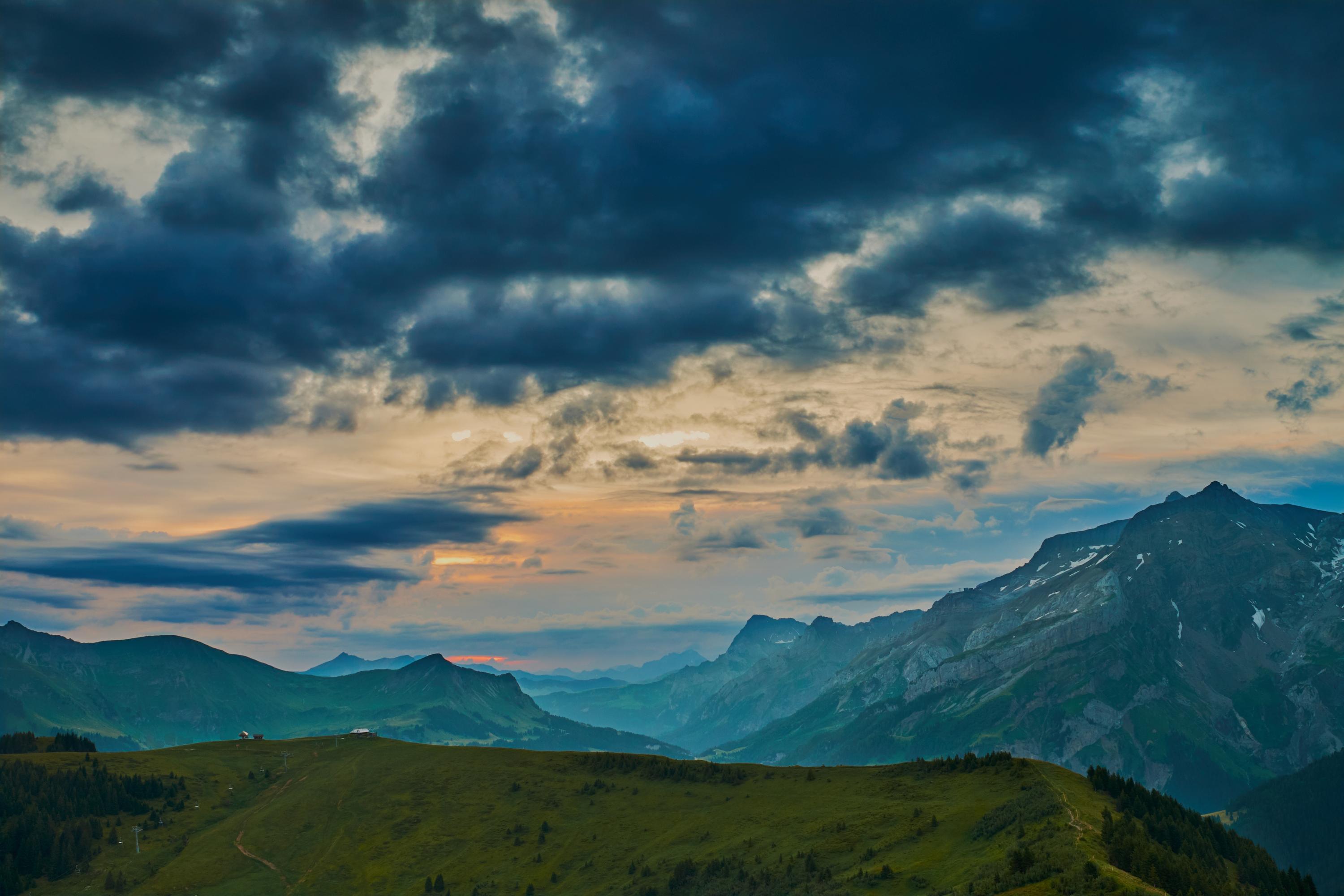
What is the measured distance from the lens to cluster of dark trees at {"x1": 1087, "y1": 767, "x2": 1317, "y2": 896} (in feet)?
467

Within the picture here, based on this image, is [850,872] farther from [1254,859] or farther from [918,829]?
[1254,859]

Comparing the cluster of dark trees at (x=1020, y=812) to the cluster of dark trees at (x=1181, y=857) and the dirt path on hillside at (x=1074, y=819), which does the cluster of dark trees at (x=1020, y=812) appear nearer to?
the dirt path on hillside at (x=1074, y=819)

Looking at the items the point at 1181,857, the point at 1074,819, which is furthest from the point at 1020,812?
the point at 1181,857

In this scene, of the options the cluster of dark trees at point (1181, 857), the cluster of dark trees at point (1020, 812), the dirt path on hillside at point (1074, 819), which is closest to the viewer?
the cluster of dark trees at point (1181, 857)

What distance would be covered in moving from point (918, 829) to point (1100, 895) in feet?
278

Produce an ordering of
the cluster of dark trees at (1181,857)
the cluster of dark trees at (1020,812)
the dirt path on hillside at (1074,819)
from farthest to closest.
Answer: the cluster of dark trees at (1020,812)
the dirt path on hillside at (1074,819)
the cluster of dark trees at (1181,857)

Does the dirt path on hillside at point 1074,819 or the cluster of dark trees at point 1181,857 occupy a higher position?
the dirt path on hillside at point 1074,819

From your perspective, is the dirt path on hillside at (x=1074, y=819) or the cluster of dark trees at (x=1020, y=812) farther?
the cluster of dark trees at (x=1020, y=812)

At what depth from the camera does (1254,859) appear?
192875mm

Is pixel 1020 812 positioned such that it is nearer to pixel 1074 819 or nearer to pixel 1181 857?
pixel 1074 819

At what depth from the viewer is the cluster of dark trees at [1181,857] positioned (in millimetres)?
142375

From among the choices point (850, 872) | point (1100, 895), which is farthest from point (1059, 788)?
point (1100, 895)

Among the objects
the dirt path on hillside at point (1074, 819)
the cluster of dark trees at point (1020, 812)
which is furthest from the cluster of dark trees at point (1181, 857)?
the cluster of dark trees at point (1020, 812)

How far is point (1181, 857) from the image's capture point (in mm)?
155750
